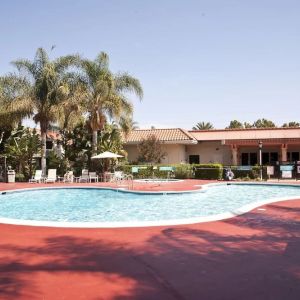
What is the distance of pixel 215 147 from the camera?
120 ft

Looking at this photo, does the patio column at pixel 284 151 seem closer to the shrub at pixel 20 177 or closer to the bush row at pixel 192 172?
the bush row at pixel 192 172

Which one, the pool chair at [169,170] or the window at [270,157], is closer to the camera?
the pool chair at [169,170]

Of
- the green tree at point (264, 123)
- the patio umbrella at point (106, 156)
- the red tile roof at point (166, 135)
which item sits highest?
the green tree at point (264, 123)

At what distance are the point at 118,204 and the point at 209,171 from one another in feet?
43.8

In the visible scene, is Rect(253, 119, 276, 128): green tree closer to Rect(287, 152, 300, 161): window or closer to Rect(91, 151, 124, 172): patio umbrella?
Rect(287, 152, 300, 161): window

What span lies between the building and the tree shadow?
2579 centimetres

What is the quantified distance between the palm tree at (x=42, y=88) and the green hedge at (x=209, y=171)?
11223mm

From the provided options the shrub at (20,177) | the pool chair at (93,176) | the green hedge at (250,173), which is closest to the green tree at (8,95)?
the shrub at (20,177)

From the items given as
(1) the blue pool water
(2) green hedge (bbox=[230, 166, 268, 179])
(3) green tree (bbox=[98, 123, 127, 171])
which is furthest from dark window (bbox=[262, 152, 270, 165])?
(3) green tree (bbox=[98, 123, 127, 171])

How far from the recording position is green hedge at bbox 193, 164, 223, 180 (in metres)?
28.0

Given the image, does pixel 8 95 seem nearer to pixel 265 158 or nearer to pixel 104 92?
pixel 104 92

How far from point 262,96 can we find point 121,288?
26857 millimetres

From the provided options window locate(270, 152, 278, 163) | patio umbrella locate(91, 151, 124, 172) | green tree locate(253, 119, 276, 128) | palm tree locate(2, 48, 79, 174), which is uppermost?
green tree locate(253, 119, 276, 128)

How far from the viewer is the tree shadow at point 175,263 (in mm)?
5215
